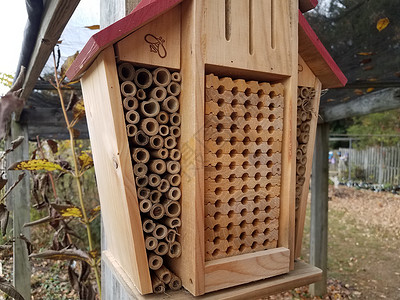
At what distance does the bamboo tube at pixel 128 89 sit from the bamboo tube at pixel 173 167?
7.4 inches

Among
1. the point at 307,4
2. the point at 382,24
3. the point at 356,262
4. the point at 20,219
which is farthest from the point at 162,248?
the point at 356,262

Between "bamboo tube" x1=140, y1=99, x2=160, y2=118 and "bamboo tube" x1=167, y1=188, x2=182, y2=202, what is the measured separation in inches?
7.5

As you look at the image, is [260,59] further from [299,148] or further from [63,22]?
[63,22]

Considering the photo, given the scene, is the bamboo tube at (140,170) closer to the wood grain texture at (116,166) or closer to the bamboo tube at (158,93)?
the wood grain texture at (116,166)

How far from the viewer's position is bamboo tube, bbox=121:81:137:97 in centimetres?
67

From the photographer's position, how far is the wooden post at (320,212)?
3631 millimetres

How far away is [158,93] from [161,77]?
5cm

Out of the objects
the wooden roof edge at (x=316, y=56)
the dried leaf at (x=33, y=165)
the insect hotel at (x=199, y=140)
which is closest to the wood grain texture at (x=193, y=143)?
the insect hotel at (x=199, y=140)

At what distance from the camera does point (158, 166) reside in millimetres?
716

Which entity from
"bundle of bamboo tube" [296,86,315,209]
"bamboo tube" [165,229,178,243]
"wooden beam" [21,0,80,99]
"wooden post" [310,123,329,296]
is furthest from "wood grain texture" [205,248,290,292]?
"wooden post" [310,123,329,296]

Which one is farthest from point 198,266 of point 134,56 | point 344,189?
point 344,189

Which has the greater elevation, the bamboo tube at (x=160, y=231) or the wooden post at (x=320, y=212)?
the bamboo tube at (x=160, y=231)

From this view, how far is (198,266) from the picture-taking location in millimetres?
694

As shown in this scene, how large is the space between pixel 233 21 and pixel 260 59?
0.12m
